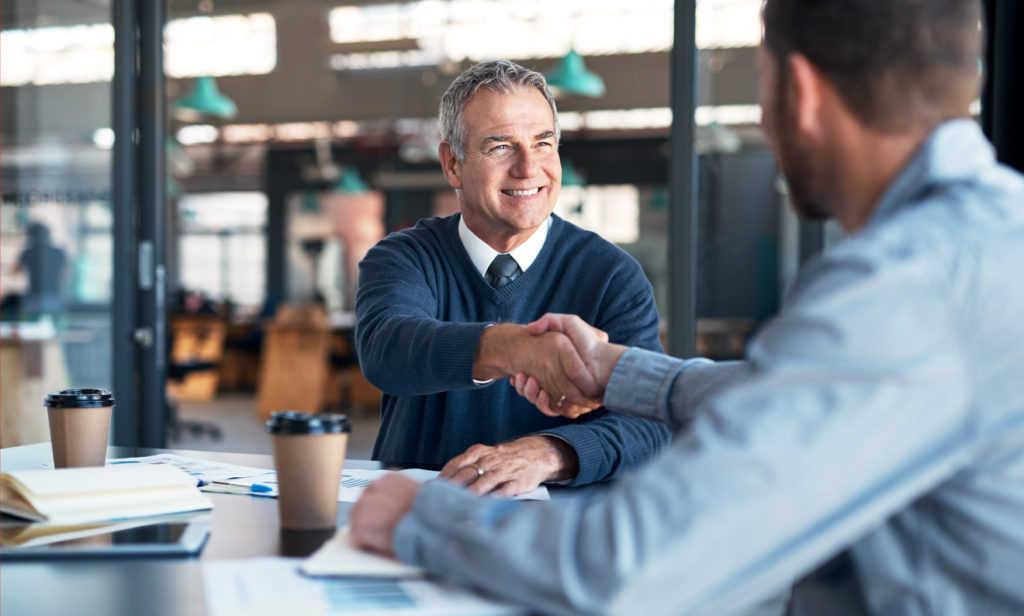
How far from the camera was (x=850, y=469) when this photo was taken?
0.66 meters

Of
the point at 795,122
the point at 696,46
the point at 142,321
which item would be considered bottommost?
the point at 142,321

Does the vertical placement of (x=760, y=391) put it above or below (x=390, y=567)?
above

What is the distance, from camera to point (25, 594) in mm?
812

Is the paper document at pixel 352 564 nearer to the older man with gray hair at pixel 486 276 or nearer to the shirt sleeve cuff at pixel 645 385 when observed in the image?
the shirt sleeve cuff at pixel 645 385

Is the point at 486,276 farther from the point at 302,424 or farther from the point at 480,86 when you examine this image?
the point at 302,424

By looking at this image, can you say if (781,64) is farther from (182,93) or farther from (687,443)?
(182,93)

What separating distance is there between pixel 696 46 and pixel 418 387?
213cm

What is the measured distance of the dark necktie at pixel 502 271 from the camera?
187 centimetres

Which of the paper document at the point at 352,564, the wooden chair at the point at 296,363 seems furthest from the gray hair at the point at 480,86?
the wooden chair at the point at 296,363

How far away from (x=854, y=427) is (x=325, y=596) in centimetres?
44

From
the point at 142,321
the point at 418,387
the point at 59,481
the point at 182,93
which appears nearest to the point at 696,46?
the point at 418,387

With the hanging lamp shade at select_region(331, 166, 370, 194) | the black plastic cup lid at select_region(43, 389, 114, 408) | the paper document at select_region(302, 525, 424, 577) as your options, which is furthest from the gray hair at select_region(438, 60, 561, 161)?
the hanging lamp shade at select_region(331, 166, 370, 194)

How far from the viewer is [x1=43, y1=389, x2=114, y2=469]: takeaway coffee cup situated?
1.24 m

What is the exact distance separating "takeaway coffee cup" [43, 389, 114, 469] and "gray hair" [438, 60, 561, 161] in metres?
0.93
